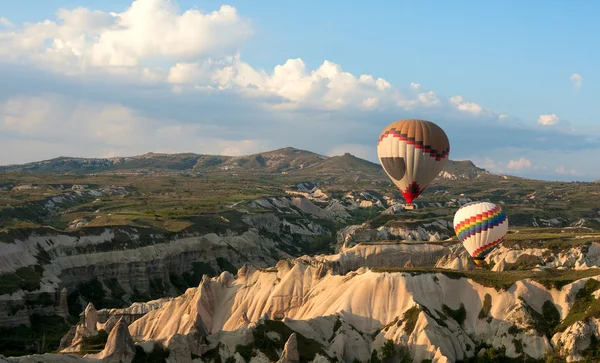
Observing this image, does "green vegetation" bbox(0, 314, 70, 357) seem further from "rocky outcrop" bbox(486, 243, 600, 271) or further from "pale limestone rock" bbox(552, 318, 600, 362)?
"rocky outcrop" bbox(486, 243, 600, 271)

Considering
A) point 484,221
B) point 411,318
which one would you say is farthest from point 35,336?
point 484,221

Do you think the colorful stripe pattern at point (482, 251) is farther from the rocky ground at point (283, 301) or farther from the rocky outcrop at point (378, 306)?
the rocky outcrop at point (378, 306)

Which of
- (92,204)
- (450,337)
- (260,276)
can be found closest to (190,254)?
(260,276)

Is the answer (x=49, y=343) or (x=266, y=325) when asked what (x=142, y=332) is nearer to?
(x=49, y=343)

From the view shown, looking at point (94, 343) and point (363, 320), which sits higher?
point (363, 320)

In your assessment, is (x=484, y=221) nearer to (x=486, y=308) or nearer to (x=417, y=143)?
(x=417, y=143)

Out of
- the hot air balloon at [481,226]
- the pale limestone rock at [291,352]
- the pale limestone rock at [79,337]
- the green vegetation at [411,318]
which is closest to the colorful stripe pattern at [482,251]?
the hot air balloon at [481,226]

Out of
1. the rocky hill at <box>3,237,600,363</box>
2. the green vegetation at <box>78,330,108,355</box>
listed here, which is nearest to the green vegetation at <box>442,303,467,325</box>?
the rocky hill at <box>3,237,600,363</box>
